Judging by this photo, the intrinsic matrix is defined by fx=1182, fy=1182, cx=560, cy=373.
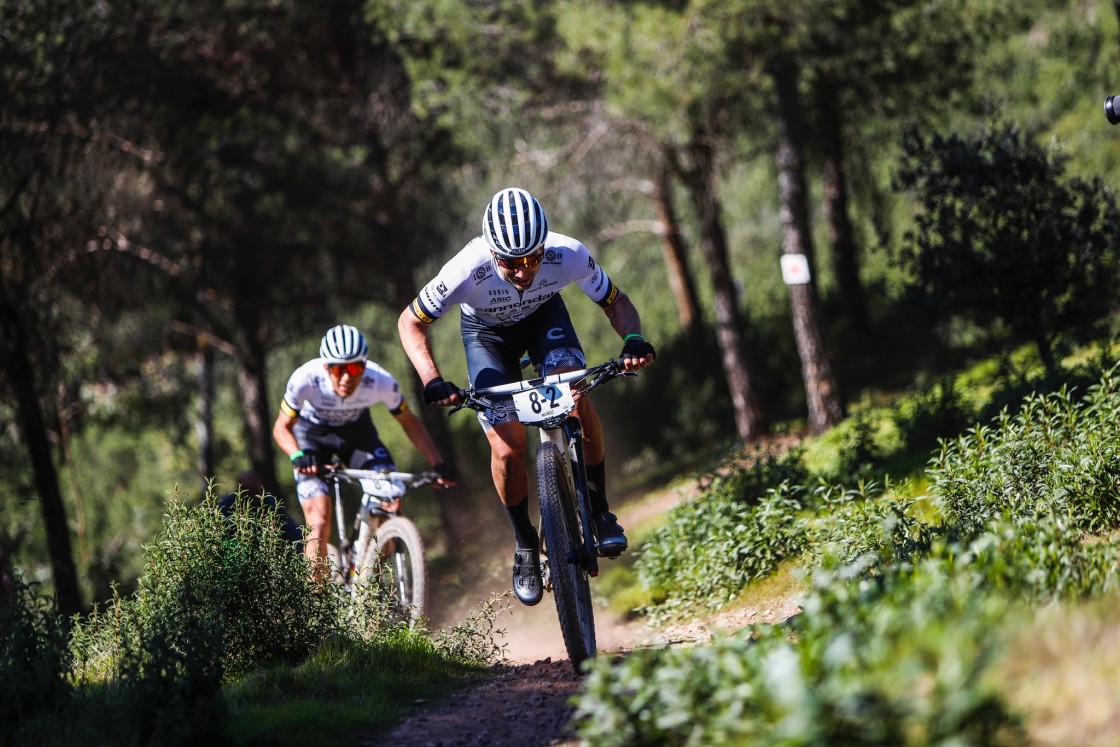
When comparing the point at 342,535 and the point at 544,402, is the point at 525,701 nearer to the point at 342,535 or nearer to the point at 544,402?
the point at 544,402

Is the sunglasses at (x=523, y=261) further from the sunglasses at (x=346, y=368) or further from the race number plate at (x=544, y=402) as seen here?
the sunglasses at (x=346, y=368)

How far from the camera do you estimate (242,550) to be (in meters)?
6.53

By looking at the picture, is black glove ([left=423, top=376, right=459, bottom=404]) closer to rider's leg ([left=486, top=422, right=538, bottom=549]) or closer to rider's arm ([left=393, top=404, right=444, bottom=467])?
rider's leg ([left=486, top=422, right=538, bottom=549])

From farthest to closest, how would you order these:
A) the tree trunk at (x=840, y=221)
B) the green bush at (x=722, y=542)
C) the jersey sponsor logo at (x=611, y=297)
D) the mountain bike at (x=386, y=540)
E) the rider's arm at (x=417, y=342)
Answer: the tree trunk at (x=840, y=221) → the mountain bike at (x=386, y=540) → the green bush at (x=722, y=542) → the jersey sponsor logo at (x=611, y=297) → the rider's arm at (x=417, y=342)

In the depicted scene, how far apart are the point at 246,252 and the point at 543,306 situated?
12331 millimetres

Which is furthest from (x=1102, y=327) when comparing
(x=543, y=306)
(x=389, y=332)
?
(x=389, y=332)

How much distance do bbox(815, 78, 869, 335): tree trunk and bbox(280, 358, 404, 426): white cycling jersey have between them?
441 inches

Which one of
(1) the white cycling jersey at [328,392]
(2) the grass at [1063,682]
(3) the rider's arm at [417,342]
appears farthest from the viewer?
(1) the white cycling jersey at [328,392]

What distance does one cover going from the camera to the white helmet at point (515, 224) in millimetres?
6133

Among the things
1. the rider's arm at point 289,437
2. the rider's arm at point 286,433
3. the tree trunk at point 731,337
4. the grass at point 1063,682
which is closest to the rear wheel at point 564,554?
the grass at point 1063,682

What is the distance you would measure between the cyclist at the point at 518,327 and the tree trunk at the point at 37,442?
9048 mm

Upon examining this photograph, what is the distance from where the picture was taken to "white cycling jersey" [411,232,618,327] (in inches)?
259

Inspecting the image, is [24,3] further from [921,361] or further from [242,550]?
[921,361]

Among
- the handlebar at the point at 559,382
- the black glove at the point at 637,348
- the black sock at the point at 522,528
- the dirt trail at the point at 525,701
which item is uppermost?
the black glove at the point at 637,348
